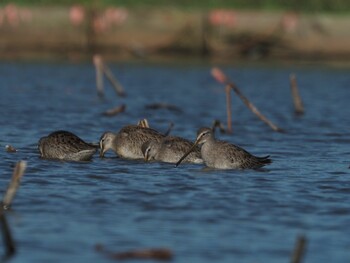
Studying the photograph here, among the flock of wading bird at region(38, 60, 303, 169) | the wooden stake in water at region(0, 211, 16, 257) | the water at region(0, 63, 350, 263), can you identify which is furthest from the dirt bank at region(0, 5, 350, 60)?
the wooden stake in water at region(0, 211, 16, 257)

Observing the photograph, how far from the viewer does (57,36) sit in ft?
122

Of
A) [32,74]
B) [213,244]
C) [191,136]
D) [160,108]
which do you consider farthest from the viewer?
[32,74]

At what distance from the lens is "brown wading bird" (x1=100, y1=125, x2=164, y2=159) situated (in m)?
17.5

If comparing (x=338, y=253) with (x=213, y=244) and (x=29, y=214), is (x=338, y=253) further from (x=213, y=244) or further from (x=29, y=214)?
(x=29, y=214)

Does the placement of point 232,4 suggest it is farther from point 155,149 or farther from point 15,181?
point 15,181

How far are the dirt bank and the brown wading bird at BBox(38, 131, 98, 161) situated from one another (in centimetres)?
1995

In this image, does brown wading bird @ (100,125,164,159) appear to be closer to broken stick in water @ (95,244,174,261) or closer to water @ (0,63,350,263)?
water @ (0,63,350,263)

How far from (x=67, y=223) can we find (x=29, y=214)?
644 mm

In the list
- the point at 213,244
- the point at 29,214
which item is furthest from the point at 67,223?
the point at 213,244

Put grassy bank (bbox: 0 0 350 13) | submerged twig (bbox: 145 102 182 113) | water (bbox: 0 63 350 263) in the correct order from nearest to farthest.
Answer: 1. water (bbox: 0 63 350 263)
2. submerged twig (bbox: 145 102 182 113)
3. grassy bank (bbox: 0 0 350 13)

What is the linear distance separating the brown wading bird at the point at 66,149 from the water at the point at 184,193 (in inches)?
8.2

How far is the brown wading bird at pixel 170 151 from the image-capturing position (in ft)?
55.2

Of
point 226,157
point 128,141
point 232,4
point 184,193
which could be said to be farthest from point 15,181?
point 232,4

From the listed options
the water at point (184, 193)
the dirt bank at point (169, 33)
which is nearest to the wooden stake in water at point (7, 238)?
the water at point (184, 193)
